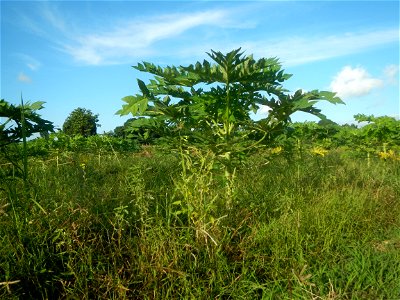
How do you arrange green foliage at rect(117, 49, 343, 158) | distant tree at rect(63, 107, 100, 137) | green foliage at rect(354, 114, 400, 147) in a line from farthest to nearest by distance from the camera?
distant tree at rect(63, 107, 100, 137) → green foliage at rect(354, 114, 400, 147) → green foliage at rect(117, 49, 343, 158)

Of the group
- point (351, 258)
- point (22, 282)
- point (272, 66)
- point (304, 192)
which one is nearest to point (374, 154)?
point (304, 192)

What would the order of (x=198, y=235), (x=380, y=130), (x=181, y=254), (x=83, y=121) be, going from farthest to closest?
(x=83, y=121), (x=380, y=130), (x=198, y=235), (x=181, y=254)

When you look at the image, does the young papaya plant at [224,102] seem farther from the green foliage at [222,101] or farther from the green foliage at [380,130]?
the green foliage at [380,130]

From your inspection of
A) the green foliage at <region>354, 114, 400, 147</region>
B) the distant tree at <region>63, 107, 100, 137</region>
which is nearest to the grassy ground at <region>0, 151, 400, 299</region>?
the green foliage at <region>354, 114, 400, 147</region>

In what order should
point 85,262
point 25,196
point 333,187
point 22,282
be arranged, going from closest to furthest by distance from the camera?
point 22,282
point 85,262
point 25,196
point 333,187

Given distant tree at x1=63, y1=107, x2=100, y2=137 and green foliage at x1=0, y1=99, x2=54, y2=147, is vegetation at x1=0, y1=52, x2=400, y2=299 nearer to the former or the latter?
green foliage at x1=0, y1=99, x2=54, y2=147

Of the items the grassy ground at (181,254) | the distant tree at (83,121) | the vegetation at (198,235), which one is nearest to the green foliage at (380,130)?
the vegetation at (198,235)

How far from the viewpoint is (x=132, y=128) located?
4004 mm

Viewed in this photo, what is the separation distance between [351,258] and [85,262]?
1982mm

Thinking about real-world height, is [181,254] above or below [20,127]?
below

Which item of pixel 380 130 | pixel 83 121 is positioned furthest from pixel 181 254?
pixel 83 121

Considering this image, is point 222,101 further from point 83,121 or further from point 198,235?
point 83,121

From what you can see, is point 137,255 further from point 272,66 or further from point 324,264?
point 272,66

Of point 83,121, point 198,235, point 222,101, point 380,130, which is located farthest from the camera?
point 83,121
